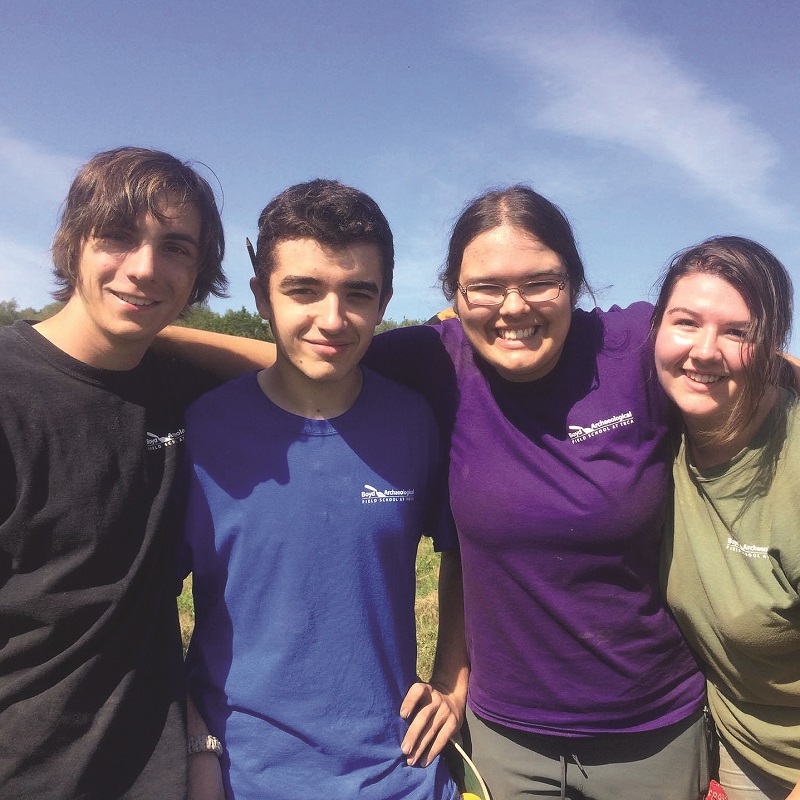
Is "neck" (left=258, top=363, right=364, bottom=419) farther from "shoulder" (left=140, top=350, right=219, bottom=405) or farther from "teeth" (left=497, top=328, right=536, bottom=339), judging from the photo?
"teeth" (left=497, top=328, right=536, bottom=339)

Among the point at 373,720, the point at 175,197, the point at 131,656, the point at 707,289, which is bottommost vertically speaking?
the point at 373,720

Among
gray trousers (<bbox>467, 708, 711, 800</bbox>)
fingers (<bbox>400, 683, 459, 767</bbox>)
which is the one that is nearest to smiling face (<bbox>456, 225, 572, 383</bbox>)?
fingers (<bbox>400, 683, 459, 767</bbox>)

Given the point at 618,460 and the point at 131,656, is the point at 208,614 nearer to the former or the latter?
the point at 131,656

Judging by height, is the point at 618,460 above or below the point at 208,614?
above

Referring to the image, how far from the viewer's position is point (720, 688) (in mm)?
2527

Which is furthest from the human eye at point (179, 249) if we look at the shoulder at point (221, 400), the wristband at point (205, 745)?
the wristband at point (205, 745)

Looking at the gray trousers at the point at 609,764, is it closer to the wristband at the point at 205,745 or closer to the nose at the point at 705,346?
the wristband at the point at 205,745

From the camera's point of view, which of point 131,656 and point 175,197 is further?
point 175,197

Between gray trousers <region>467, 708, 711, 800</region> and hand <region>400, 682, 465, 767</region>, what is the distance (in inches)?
13.2

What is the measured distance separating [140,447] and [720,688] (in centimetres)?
217

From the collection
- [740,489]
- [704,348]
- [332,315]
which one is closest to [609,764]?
[740,489]

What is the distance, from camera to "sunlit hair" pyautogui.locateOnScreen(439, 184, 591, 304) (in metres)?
2.50

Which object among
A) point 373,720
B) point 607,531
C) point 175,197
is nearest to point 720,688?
point 607,531

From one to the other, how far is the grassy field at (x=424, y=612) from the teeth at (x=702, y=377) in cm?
333
